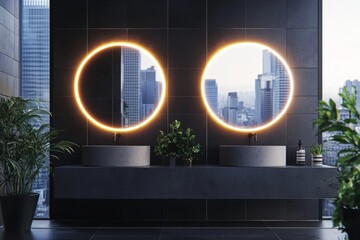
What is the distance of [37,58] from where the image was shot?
18.5ft

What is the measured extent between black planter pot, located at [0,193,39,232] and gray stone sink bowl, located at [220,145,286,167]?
206cm

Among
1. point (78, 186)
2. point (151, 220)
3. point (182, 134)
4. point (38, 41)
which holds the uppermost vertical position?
point (38, 41)

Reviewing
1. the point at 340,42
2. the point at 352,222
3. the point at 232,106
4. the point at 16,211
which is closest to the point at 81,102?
the point at 16,211

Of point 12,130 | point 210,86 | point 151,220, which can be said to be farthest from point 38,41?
point 151,220

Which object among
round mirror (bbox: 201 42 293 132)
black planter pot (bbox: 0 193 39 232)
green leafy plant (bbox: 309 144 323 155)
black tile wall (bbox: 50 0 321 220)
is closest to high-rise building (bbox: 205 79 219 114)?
round mirror (bbox: 201 42 293 132)

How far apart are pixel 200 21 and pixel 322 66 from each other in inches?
58.4

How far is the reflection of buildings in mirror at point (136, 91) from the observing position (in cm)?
550

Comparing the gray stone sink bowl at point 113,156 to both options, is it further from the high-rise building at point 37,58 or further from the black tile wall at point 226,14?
the black tile wall at point 226,14

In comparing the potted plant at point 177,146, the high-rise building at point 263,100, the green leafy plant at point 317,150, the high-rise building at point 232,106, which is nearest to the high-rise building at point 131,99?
the potted plant at point 177,146

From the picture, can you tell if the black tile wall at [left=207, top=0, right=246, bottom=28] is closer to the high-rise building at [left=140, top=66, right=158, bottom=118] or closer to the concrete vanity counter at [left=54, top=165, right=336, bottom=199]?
the high-rise building at [left=140, top=66, right=158, bottom=118]

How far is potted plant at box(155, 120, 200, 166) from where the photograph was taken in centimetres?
514

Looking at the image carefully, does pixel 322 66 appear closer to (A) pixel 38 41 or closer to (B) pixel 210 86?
(B) pixel 210 86

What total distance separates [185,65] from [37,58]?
170 cm

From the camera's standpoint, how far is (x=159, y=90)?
18.1 ft
